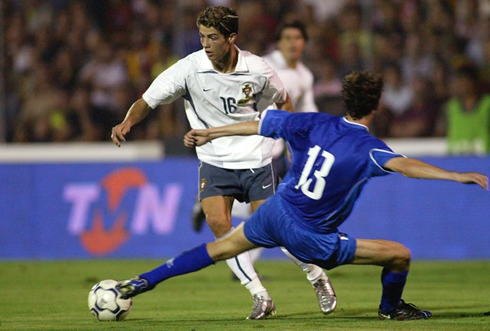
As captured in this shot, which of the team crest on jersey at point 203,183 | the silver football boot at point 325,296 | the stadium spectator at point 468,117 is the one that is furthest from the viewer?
the stadium spectator at point 468,117

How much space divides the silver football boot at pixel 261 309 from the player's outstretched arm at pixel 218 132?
4.55 ft

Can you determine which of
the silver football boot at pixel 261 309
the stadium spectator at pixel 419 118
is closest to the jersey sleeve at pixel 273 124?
the silver football boot at pixel 261 309

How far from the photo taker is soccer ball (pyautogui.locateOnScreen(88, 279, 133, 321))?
6652 millimetres

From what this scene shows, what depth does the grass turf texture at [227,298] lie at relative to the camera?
21.8 feet

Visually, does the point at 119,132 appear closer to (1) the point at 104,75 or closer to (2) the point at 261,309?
(2) the point at 261,309

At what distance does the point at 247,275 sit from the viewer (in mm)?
7438

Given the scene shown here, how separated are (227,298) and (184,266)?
7.54ft

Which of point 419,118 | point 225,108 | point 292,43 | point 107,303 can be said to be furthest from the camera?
point 419,118

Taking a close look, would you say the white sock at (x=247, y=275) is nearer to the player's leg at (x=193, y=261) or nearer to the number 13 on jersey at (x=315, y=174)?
the player's leg at (x=193, y=261)

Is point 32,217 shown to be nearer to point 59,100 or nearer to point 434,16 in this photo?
point 59,100

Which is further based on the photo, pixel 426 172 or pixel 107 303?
pixel 107 303

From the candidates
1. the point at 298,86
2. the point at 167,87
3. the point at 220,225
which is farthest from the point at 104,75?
the point at 220,225

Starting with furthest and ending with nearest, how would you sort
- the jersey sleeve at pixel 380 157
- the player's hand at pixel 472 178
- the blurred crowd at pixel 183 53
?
the blurred crowd at pixel 183 53 → the jersey sleeve at pixel 380 157 → the player's hand at pixel 472 178

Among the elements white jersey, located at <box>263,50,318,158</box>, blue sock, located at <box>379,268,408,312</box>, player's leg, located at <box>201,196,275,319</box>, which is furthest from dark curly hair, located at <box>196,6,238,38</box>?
white jersey, located at <box>263,50,318,158</box>
